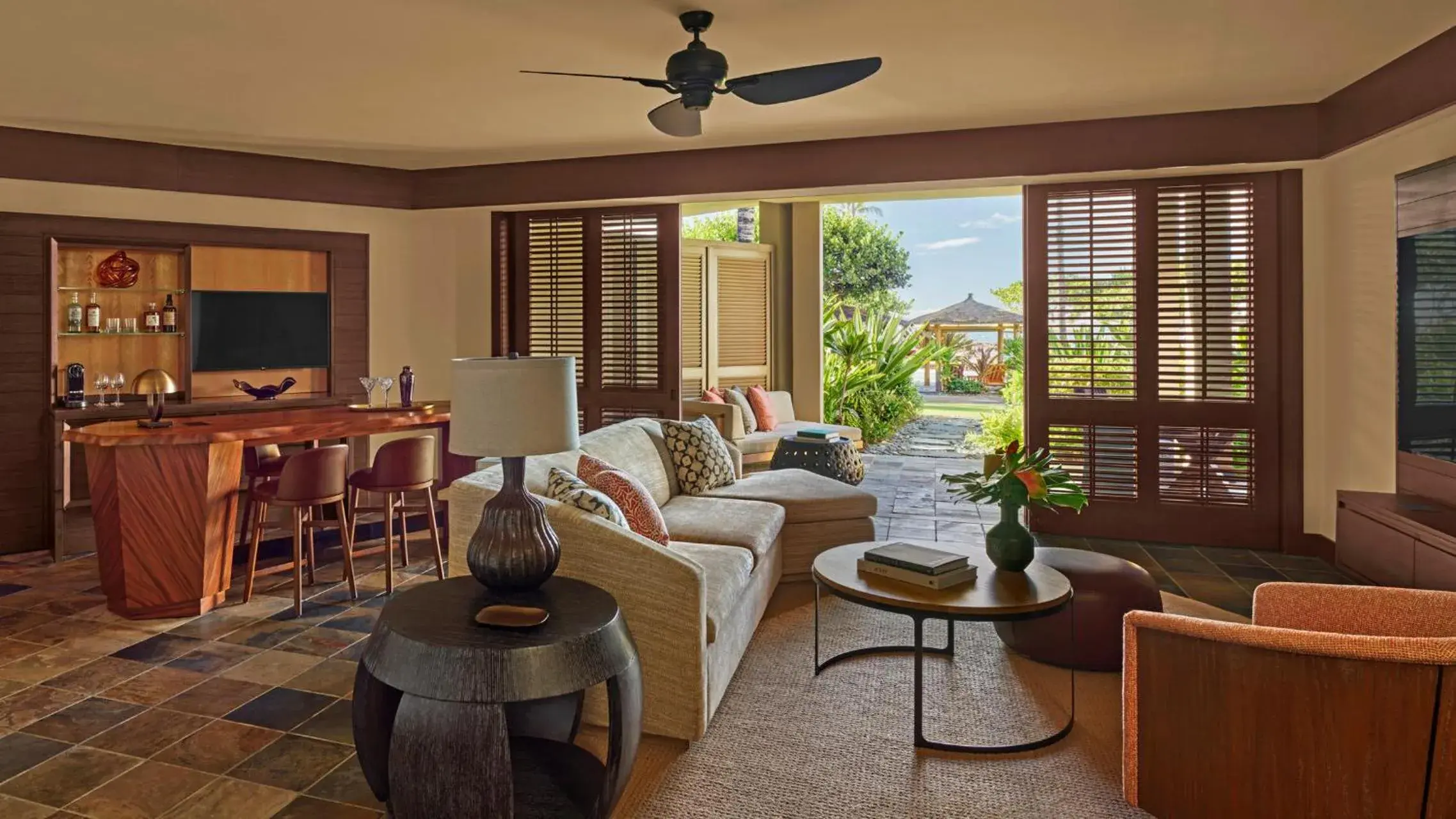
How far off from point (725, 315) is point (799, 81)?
5222mm

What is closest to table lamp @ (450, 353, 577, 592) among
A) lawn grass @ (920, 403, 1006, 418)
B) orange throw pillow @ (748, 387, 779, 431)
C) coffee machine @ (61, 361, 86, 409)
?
coffee machine @ (61, 361, 86, 409)

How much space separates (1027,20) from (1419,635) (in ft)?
8.60

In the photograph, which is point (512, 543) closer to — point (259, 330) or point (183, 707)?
point (183, 707)

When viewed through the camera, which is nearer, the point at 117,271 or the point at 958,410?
the point at 117,271

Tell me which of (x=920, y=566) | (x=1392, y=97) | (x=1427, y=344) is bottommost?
(x=920, y=566)

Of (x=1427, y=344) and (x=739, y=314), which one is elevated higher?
(x=739, y=314)

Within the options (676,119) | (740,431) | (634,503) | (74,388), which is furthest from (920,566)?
(74,388)

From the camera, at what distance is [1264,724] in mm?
1953

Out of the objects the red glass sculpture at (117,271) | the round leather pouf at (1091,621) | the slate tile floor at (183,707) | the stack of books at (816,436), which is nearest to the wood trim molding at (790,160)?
the red glass sculpture at (117,271)

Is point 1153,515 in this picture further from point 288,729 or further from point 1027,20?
point 288,729

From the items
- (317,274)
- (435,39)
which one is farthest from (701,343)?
(435,39)

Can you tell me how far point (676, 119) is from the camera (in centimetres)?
383

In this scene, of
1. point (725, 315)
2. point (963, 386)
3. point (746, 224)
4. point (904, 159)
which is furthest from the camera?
point (746, 224)

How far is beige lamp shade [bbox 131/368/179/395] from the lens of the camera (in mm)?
4480
